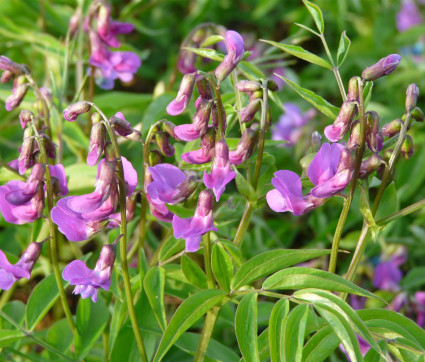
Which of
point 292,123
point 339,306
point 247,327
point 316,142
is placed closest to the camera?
point 339,306

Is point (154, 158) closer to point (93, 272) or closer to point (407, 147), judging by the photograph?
point (93, 272)

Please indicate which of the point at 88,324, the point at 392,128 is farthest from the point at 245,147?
the point at 88,324

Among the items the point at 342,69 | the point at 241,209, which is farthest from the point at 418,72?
the point at 241,209

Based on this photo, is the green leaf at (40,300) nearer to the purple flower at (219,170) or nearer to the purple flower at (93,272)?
the purple flower at (93,272)

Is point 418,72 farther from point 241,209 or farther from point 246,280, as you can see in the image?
point 246,280

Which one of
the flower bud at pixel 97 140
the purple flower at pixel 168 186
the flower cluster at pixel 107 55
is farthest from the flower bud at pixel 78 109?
the flower cluster at pixel 107 55
